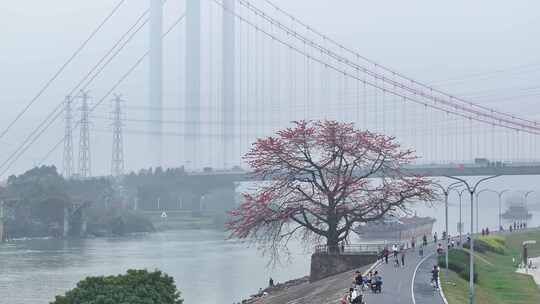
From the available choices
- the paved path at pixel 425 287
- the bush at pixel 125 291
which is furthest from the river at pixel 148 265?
the bush at pixel 125 291

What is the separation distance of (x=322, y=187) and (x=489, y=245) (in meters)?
23.2

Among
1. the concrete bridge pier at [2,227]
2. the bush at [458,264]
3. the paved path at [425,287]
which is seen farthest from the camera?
the concrete bridge pier at [2,227]

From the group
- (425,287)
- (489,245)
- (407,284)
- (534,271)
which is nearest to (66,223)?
(489,245)

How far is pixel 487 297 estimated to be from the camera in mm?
35125

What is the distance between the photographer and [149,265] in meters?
64.2

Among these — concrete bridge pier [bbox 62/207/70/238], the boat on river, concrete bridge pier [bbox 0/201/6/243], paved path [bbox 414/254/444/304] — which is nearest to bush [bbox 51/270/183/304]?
paved path [bbox 414/254/444/304]

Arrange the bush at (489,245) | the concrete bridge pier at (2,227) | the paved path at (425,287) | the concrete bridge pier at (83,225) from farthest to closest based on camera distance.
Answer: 1. the concrete bridge pier at (83,225)
2. the concrete bridge pier at (2,227)
3. the bush at (489,245)
4. the paved path at (425,287)

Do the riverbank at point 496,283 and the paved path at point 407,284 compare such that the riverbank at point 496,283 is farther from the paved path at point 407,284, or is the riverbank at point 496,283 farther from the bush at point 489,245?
the paved path at point 407,284

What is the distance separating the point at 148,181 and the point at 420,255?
8663 cm

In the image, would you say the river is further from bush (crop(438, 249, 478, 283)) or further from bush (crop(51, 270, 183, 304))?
bush (crop(51, 270, 183, 304))

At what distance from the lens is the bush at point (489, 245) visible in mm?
56884

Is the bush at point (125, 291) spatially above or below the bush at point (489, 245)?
above

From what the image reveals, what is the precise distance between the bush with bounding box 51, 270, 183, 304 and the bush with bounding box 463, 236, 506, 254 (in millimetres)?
31422

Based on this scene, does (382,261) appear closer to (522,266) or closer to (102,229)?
(522,266)
